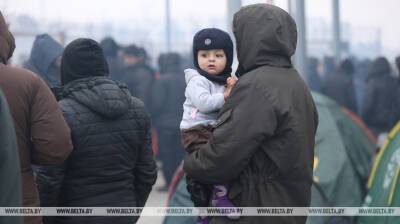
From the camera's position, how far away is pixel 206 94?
3213mm

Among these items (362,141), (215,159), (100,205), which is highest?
(215,159)

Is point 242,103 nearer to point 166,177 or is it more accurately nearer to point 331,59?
point 166,177

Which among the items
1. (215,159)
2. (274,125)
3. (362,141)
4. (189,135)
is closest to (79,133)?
(189,135)

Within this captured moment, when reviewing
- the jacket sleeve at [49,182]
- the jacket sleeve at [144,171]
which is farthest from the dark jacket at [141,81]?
the jacket sleeve at [49,182]

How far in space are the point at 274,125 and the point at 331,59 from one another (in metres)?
12.7

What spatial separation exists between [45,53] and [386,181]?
9.15ft

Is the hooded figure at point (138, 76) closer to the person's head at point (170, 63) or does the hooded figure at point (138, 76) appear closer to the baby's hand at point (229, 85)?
the person's head at point (170, 63)

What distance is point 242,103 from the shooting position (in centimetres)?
295

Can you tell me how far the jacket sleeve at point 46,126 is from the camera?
3.17m

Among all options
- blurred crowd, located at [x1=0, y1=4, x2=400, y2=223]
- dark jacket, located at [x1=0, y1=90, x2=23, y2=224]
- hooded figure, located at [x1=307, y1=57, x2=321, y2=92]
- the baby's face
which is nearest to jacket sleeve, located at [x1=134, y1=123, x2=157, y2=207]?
blurred crowd, located at [x1=0, y1=4, x2=400, y2=223]

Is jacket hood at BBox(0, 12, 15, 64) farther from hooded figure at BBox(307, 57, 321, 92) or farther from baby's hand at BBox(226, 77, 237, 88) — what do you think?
hooded figure at BBox(307, 57, 321, 92)

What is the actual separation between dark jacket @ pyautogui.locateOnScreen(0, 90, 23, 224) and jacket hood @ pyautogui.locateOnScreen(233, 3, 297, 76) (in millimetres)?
1063

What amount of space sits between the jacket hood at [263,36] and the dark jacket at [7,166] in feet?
3.49

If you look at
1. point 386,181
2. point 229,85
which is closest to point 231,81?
point 229,85
